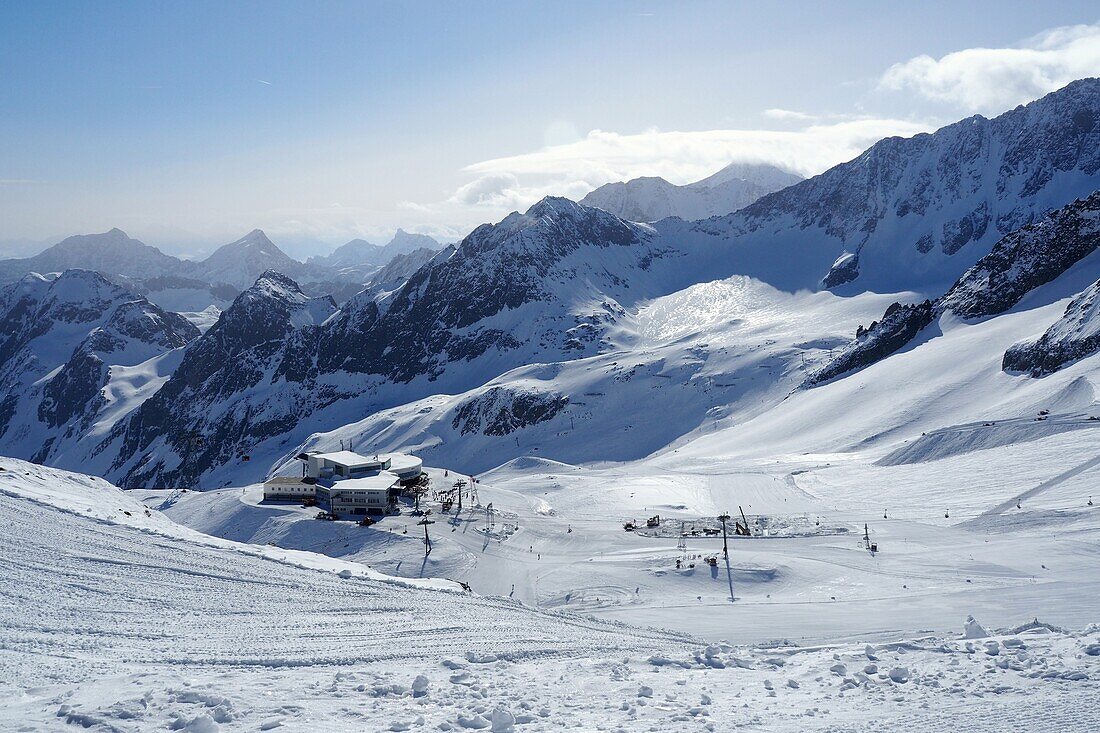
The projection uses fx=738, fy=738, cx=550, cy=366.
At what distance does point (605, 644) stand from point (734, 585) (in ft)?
61.0

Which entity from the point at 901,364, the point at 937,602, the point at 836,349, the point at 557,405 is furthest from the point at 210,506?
the point at 836,349

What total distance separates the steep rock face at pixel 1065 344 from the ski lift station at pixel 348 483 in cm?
6564

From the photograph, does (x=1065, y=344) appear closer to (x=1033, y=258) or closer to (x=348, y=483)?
(x=1033, y=258)

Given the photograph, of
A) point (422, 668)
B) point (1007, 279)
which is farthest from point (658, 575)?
point (1007, 279)

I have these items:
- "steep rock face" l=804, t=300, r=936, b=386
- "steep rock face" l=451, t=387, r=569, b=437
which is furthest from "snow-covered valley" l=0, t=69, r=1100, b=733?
"steep rock face" l=451, t=387, r=569, b=437

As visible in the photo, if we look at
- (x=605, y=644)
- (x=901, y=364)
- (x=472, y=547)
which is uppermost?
(x=901, y=364)

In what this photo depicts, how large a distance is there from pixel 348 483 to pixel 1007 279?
109 meters

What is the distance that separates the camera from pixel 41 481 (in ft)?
138

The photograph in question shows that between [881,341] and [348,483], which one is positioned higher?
[881,341]

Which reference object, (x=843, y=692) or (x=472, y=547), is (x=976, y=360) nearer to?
(x=472, y=547)

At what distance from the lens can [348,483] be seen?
62.6 meters

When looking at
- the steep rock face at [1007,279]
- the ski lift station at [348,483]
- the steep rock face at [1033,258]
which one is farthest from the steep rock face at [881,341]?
the ski lift station at [348,483]

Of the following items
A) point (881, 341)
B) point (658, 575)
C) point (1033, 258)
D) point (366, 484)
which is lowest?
point (658, 575)

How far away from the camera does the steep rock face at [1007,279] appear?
380 feet
